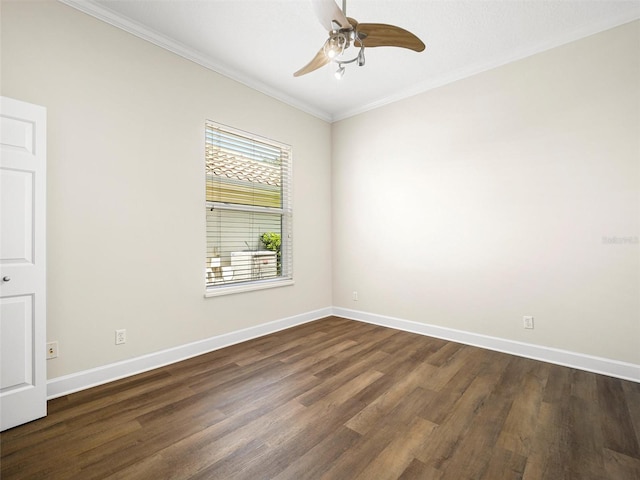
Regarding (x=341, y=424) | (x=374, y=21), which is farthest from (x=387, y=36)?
(x=341, y=424)

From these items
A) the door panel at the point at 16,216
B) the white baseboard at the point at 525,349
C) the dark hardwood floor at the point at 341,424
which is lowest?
the dark hardwood floor at the point at 341,424

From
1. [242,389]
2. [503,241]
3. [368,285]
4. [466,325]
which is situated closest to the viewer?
[242,389]

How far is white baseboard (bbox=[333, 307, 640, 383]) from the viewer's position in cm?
247

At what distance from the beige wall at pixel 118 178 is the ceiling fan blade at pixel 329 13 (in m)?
1.85

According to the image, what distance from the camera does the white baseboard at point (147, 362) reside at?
86.7 inches

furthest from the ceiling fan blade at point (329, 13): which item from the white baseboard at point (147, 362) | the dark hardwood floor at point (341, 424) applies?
the white baseboard at point (147, 362)

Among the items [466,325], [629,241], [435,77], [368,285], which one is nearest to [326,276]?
[368,285]

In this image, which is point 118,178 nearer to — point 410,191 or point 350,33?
point 350,33

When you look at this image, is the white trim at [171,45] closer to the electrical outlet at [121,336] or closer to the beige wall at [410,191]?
the beige wall at [410,191]

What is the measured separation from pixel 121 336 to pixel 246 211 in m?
1.72

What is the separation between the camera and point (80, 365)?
89.5 inches

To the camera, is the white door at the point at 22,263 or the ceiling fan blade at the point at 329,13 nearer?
the ceiling fan blade at the point at 329,13

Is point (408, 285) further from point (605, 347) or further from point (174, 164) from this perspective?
point (174, 164)

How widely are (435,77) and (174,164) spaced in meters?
2.99
